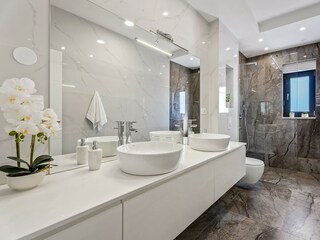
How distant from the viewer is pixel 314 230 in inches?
62.7

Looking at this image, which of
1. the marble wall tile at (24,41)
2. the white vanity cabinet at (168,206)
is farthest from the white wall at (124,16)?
the white vanity cabinet at (168,206)

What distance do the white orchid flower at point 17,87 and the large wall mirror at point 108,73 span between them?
0.82 feet

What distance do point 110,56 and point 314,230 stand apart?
2.43 meters

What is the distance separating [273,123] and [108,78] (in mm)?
3510

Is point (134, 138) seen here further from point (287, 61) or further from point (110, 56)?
point (287, 61)

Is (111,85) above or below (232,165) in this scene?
above

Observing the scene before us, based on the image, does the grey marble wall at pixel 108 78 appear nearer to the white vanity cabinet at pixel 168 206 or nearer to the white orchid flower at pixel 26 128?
the white orchid flower at pixel 26 128

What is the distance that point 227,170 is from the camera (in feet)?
5.58

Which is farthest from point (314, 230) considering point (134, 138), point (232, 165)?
point (134, 138)

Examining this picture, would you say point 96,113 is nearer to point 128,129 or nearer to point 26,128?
point 128,129

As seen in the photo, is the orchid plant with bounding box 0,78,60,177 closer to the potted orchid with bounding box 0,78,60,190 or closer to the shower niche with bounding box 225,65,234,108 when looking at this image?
the potted orchid with bounding box 0,78,60,190

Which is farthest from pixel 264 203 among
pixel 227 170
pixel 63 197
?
pixel 63 197

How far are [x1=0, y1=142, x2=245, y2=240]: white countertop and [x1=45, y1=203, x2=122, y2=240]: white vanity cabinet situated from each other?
4cm

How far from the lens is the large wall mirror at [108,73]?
1111 mm
